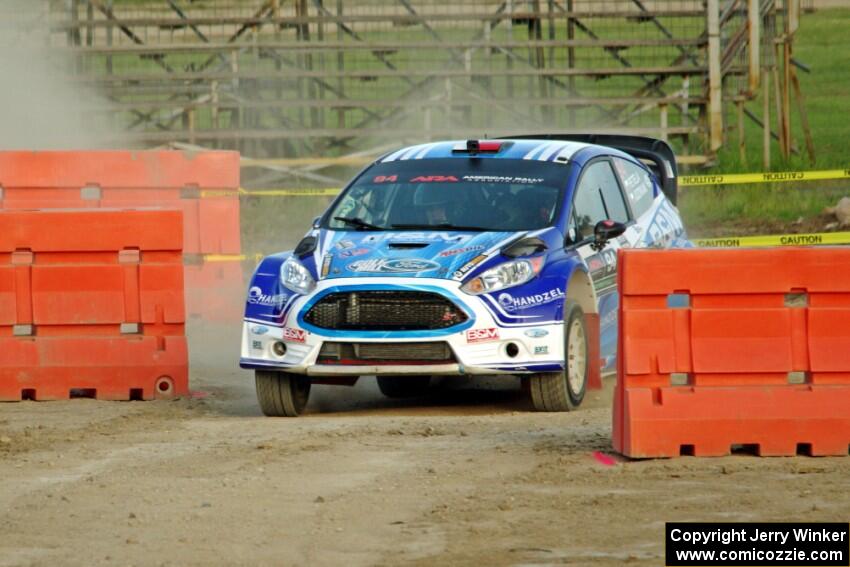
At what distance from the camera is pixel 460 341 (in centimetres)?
1062

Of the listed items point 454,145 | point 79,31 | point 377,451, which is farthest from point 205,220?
point 79,31

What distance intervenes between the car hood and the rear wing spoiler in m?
2.82

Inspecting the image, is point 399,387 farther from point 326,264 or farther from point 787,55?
point 787,55

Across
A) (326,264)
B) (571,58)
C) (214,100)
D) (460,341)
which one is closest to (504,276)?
(460,341)

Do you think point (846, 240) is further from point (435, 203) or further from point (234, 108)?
point (234, 108)

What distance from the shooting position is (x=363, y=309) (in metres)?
10.7

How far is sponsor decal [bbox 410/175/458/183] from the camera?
11984 millimetres

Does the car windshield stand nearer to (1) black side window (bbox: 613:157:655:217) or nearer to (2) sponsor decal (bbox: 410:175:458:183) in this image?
(2) sponsor decal (bbox: 410:175:458:183)

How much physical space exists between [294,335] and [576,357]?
68.1 inches

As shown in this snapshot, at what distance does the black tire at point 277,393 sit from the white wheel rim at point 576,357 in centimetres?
166

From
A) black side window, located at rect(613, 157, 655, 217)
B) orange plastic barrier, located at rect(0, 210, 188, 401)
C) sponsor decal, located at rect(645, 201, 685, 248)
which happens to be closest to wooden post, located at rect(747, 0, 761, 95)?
sponsor decal, located at rect(645, 201, 685, 248)

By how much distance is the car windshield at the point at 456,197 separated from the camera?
11.6 meters

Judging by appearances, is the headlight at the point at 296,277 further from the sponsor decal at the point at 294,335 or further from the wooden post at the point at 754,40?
the wooden post at the point at 754,40

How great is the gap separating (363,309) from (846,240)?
385 inches
